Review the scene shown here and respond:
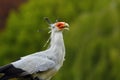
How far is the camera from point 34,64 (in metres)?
7.74

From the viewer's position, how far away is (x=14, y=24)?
3138cm

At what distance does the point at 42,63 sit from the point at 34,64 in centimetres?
9

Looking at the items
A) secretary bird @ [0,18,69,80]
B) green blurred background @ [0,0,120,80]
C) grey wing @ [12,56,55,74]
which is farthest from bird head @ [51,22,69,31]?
green blurred background @ [0,0,120,80]

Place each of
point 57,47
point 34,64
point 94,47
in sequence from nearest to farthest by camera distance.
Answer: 1. point 34,64
2. point 57,47
3. point 94,47

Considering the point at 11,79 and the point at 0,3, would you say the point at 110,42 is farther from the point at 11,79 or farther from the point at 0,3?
the point at 0,3

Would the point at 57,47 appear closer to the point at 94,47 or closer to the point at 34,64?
the point at 34,64

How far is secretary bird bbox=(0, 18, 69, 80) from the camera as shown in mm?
7629

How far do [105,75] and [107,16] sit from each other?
1.83 metres

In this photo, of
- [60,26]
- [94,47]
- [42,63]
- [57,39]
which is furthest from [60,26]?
[94,47]

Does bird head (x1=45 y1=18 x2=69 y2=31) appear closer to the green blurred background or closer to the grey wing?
the grey wing

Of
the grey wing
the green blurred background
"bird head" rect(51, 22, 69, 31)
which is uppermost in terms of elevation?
the green blurred background

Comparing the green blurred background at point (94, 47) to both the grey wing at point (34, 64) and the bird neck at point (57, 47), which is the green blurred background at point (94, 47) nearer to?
the bird neck at point (57, 47)

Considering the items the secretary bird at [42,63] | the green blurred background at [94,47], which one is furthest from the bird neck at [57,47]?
the green blurred background at [94,47]

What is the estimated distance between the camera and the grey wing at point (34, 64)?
7.66 metres
